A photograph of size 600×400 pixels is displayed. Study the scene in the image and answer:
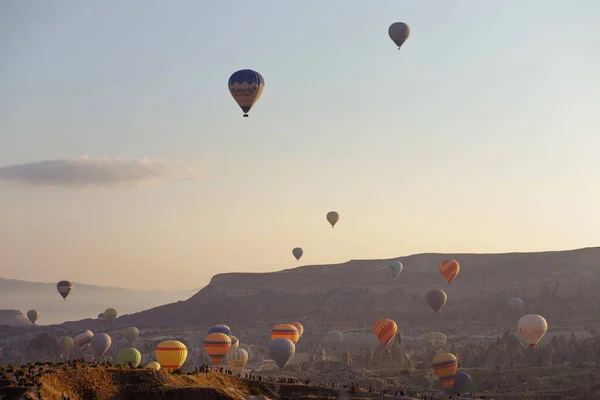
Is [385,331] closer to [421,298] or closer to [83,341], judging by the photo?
[83,341]

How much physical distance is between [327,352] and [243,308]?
47.2 metres

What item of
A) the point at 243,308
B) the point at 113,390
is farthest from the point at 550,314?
the point at 113,390

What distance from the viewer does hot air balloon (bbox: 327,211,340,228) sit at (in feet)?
501

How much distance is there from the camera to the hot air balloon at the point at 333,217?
501 ft

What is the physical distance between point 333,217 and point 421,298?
135 feet

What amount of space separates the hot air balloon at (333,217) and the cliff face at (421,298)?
2622cm

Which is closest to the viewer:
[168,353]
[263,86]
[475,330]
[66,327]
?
[168,353]

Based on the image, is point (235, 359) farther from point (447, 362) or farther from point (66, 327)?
point (66, 327)

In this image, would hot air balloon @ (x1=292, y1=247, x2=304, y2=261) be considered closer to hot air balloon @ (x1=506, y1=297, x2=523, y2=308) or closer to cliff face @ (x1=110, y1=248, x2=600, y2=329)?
cliff face @ (x1=110, y1=248, x2=600, y2=329)

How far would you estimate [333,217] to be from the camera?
153 meters

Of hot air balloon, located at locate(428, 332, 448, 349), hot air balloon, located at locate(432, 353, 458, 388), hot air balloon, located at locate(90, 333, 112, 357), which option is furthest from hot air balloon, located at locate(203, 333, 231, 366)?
hot air balloon, located at locate(428, 332, 448, 349)

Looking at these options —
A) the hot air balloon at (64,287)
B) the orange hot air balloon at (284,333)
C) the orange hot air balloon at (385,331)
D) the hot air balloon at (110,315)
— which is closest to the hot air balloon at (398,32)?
the orange hot air balloon at (385,331)

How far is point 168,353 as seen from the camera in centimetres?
8850

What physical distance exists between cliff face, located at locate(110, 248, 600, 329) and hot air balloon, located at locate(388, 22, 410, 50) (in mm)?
74643
